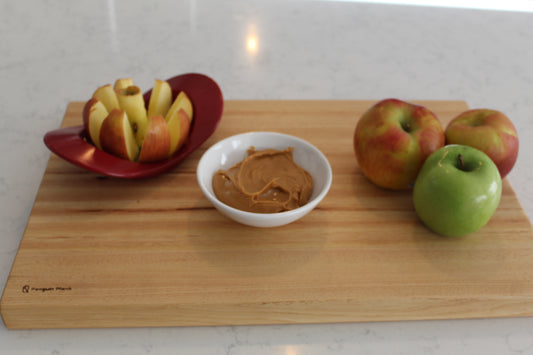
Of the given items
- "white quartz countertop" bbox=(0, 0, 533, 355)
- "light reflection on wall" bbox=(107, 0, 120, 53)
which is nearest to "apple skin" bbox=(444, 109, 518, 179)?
"white quartz countertop" bbox=(0, 0, 533, 355)

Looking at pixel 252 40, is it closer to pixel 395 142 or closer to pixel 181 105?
pixel 181 105

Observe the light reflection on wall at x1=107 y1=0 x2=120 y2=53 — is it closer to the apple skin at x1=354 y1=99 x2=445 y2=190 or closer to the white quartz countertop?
the white quartz countertop

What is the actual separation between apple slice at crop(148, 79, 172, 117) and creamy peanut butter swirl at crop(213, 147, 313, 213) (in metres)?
0.25

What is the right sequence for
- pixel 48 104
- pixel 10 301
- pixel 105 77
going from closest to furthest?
pixel 10 301, pixel 48 104, pixel 105 77

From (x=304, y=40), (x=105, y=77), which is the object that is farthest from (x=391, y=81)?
(x=105, y=77)

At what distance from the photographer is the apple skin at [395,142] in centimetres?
99

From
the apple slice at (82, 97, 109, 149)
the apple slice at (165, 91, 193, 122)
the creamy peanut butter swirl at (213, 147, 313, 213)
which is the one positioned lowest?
the creamy peanut butter swirl at (213, 147, 313, 213)

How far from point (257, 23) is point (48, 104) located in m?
0.83

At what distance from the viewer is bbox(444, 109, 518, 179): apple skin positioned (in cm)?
99

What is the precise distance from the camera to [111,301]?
0.83m

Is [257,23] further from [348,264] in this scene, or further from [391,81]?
[348,264]

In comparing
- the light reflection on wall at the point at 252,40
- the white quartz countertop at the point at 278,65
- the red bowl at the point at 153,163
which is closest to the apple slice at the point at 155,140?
the red bowl at the point at 153,163

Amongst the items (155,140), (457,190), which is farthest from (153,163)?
(457,190)

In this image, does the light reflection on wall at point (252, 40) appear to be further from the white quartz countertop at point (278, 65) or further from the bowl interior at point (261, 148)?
the bowl interior at point (261, 148)
